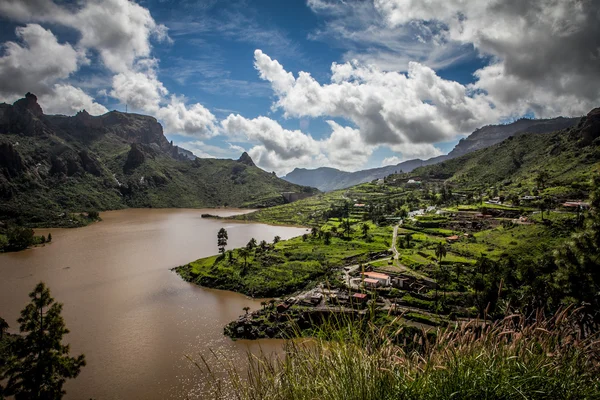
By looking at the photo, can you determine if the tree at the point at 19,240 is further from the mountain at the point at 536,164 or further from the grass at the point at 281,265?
the mountain at the point at 536,164

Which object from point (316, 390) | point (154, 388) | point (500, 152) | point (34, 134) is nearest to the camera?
point (316, 390)

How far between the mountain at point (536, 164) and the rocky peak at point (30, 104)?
186m

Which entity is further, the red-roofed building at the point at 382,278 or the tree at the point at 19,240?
the tree at the point at 19,240

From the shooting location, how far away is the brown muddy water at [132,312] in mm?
20953

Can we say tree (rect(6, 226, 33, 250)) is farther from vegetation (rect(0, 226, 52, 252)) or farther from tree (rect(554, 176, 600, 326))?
tree (rect(554, 176, 600, 326))

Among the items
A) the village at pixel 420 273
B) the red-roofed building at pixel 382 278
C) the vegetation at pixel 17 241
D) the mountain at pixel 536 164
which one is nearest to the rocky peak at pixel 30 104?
the vegetation at pixel 17 241

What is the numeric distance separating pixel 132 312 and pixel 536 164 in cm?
11640

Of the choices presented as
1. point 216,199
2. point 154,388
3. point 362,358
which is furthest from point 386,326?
point 216,199

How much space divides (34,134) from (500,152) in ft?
670

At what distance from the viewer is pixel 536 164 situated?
A: 335ft

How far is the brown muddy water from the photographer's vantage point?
68.7 ft

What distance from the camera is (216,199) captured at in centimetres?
17950

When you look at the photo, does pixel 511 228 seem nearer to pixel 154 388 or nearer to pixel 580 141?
pixel 154 388

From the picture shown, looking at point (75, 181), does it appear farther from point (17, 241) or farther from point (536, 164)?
point (536, 164)
